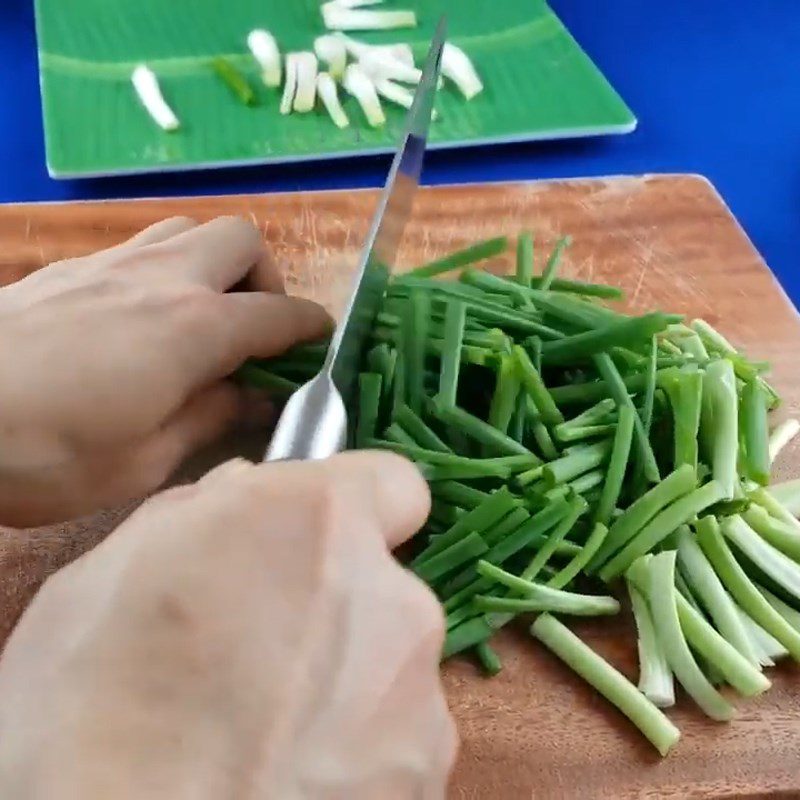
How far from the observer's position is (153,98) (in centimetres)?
161

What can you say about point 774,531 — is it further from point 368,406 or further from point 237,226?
point 237,226

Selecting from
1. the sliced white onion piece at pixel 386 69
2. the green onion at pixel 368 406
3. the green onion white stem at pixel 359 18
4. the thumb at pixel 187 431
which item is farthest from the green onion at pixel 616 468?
the green onion white stem at pixel 359 18

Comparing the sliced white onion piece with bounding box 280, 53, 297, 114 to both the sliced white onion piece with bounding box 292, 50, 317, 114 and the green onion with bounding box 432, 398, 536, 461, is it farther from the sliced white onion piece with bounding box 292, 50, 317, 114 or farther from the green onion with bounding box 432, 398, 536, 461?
the green onion with bounding box 432, 398, 536, 461

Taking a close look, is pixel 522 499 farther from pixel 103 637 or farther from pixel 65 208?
pixel 65 208

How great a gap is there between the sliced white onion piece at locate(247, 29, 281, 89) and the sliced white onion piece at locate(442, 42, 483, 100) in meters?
0.26

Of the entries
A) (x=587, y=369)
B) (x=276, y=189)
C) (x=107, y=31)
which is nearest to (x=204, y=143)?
(x=276, y=189)

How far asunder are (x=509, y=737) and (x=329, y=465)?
0.34 meters

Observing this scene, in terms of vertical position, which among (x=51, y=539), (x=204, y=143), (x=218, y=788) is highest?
(x=218, y=788)

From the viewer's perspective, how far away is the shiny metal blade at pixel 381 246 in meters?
0.89

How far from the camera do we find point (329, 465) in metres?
0.69

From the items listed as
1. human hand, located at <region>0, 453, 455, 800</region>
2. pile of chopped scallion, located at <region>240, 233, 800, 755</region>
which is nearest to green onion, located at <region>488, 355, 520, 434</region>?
pile of chopped scallion, located at <region>240, 233, 800, 755</region>

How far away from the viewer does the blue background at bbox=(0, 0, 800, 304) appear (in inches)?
61.6

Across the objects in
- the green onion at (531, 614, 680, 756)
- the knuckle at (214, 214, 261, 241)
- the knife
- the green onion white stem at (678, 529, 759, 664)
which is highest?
the knife

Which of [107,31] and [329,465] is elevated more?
[329,465]
